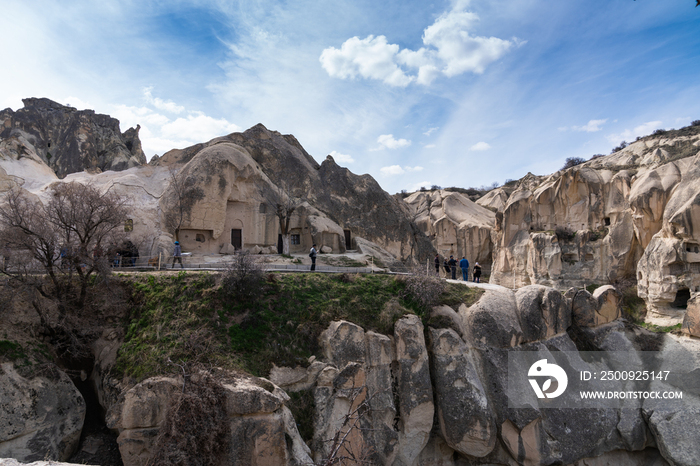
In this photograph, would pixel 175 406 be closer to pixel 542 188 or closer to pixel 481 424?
pixel 481 424

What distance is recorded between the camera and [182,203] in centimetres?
2156

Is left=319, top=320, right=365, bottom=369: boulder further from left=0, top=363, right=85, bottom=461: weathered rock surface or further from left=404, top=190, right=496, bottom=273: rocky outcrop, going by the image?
left=404, top=190, right=496, bottom=273: rocky outcrop

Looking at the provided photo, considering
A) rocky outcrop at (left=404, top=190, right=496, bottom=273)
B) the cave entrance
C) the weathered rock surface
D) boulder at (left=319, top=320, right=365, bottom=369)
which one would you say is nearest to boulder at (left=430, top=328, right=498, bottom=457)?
boulder at (left=319, top=320, right=365, bottom=369)

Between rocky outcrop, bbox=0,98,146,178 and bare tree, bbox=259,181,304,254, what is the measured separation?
85.9ft

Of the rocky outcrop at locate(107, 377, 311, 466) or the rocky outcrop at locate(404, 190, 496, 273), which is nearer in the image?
the rocky outcrop at locate(107, 377, 311, 466)

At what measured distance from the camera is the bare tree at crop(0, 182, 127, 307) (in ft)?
42.3

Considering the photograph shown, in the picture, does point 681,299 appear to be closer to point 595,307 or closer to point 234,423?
point 595,307

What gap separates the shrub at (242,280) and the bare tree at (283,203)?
26.7 feet

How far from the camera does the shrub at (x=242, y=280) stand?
14359 millimetres

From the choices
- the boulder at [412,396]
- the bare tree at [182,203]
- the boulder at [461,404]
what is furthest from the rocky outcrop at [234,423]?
the bare tree at [182,203]

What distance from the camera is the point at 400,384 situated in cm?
1388

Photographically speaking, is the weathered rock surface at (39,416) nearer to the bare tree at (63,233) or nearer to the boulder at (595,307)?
the bare tree at (63,233)

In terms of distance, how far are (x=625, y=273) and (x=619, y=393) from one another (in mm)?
20307

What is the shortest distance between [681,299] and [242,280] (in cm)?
2859
